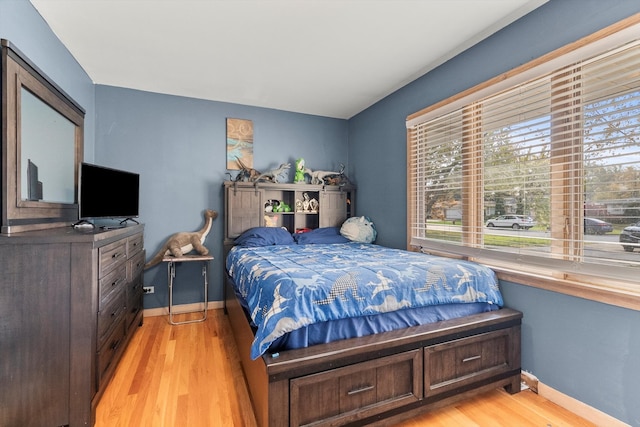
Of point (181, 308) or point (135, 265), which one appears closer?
point (135, 265)

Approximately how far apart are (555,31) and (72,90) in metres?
3.74

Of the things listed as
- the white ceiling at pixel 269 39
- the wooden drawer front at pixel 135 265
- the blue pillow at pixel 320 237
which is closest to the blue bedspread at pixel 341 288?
the wooden drawer front at pixel 135 265

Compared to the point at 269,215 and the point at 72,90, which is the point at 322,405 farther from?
the point at 72,90

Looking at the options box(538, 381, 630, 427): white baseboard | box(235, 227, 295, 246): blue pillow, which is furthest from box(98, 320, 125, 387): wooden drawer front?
box(538, 381, 630, 427): white baseboard

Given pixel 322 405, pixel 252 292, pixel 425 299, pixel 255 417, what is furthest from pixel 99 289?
pixel 425 299

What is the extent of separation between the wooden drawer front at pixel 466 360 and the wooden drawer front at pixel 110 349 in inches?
73.6

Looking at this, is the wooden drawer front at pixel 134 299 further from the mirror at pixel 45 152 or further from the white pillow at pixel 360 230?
the white pillow at pixel 360 230

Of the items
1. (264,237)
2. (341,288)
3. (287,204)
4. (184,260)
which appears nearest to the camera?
(341,288)

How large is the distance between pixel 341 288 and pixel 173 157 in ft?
9.27

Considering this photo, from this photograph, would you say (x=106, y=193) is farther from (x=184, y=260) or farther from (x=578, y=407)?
(x=578, y=407)

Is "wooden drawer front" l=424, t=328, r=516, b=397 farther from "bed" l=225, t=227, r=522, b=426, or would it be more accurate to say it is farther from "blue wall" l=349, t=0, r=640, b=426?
"blue wall" l=349, t=0, r=640, b=426

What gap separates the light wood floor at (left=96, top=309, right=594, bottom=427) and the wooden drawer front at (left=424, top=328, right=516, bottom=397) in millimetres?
174

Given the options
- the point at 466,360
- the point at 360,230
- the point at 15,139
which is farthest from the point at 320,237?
the point at 15,139

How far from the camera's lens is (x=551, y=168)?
1871 mm
